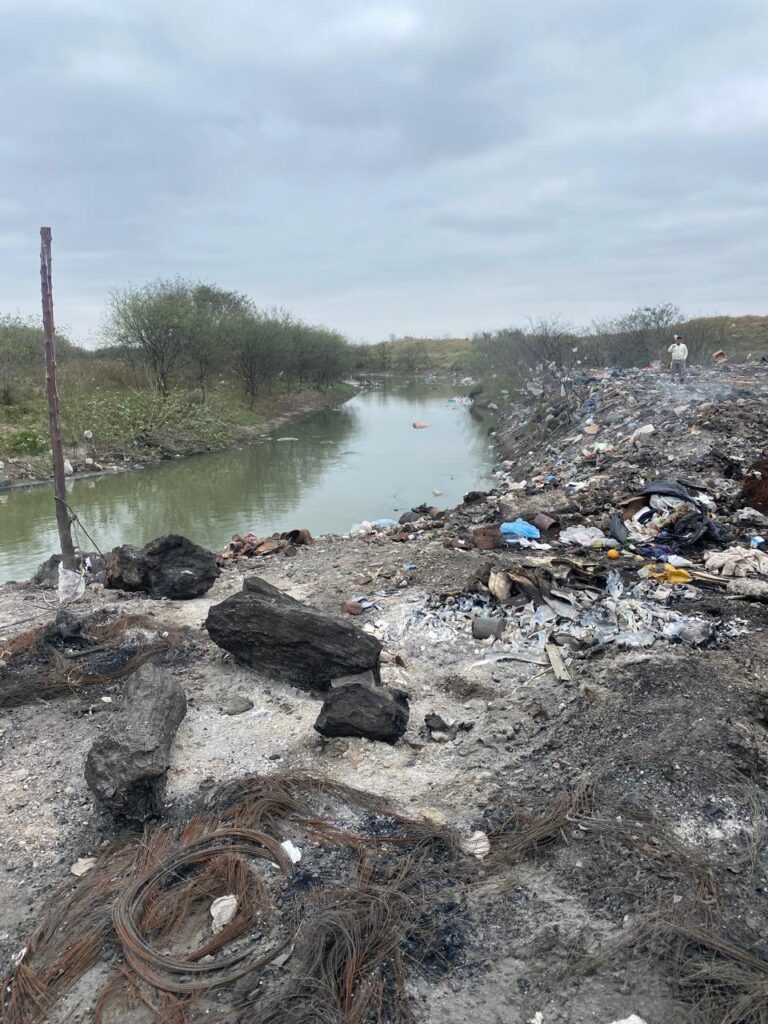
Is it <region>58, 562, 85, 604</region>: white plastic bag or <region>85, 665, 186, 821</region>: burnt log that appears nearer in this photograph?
<region>85, 665, 186, 821</region>: burnt log

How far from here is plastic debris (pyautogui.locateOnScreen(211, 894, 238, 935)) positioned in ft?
8.56

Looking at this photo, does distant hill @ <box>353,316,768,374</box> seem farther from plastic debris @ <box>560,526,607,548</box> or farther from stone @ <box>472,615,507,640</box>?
stone @ <box>472,615,507,640</box>

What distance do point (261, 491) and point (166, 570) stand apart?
31.9ft

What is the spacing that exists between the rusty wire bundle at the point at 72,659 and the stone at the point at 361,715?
1.63 m

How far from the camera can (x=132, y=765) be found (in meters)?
3.23

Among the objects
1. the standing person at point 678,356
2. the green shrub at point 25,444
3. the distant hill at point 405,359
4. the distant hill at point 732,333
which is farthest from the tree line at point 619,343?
the distant hill at point 405,359

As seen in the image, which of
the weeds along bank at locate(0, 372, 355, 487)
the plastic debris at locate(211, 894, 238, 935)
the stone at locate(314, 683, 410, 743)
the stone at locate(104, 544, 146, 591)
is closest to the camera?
the plastic debris at locate(211, 894, 238, 935)

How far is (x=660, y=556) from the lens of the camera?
6598mm

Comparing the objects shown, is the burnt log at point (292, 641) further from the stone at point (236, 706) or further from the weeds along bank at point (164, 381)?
the weeds along bank at point (164, 381)

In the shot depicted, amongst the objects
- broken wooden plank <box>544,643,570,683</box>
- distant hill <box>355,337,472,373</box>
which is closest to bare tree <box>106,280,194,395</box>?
broken wooden plank <box>544,643,570,683</box>

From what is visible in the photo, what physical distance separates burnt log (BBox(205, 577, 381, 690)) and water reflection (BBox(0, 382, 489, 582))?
632 centimetres

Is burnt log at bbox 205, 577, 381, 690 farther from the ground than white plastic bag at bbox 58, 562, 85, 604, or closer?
farther from the ground

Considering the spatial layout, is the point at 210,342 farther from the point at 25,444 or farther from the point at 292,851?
the point at 292,851

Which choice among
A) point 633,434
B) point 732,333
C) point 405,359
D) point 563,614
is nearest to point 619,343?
point 732,333
